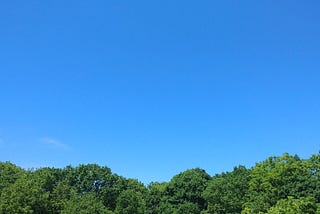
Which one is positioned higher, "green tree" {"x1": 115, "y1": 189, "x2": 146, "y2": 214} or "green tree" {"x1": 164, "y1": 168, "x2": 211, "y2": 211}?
"green tree" {"x1": 164, "y1": 168, "x2": 211, "y2": 211}

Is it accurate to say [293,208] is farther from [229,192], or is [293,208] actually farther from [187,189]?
[187,189]

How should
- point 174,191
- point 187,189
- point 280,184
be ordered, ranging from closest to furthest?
point 280,184 → point 187,189 → point 174,191

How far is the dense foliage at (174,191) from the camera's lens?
35.6 meters

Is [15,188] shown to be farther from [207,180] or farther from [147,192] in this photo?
[207,180]

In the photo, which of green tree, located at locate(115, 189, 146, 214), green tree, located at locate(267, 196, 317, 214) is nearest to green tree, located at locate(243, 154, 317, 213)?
green tree, located at locate(267, 196, 317, 214)

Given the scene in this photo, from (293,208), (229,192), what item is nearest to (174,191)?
(229,192)

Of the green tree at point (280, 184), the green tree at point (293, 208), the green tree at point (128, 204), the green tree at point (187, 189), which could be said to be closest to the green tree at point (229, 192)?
the green tree at point (280, 184)

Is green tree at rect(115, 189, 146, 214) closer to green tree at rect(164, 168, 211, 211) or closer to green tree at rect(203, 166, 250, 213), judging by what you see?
green tree at rect(164, 168, 211, 211)

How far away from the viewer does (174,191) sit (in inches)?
2144

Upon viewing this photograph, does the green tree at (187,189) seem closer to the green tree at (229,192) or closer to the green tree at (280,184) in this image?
the green tree at (229,192)

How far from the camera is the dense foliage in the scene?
35.6 m

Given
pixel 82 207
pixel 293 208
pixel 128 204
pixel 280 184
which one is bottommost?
pixel 82 207

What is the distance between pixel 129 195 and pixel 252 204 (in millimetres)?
15315

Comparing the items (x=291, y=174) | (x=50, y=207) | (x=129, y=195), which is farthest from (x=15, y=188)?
(x=291, y=174)
